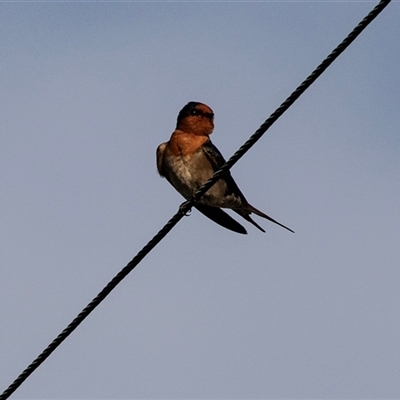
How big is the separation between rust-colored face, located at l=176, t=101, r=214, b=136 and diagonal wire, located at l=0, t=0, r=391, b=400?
133 inches

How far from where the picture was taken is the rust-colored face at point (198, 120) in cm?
983

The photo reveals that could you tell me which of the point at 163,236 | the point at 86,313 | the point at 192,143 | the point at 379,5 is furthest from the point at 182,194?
the point at 379,5

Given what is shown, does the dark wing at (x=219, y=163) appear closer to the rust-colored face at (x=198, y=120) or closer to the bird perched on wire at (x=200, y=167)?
the bird perched on wire at (x=200, y=167)

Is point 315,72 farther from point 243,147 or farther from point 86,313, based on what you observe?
point 86,313

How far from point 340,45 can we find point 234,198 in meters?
4.46

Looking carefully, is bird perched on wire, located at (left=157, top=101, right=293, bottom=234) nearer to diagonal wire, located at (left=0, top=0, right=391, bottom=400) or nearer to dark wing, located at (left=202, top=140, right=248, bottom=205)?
dark wing, located at (left=202, top=140, right=248, bottom=205)

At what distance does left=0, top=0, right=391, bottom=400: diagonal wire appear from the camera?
16.9 feet

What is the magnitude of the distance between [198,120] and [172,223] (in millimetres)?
3548

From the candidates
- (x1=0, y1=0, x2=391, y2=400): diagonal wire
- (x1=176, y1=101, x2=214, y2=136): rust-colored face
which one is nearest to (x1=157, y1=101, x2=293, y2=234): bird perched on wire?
(x1=176, y1=101, x2=214, y2=136): rust-colored face

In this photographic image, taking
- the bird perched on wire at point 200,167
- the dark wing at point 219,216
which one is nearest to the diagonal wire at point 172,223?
the bird perched on wire at point 200,167

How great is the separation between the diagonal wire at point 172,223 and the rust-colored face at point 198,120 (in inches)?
133

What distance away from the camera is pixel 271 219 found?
29.0 feet

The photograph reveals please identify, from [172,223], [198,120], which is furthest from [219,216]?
[172,223]

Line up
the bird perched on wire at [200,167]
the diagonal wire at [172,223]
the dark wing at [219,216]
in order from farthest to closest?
1. the dark wing at [219,216]
2. the bird perched on wire at [200,167]
3. the diagonal wire at [172,223]
